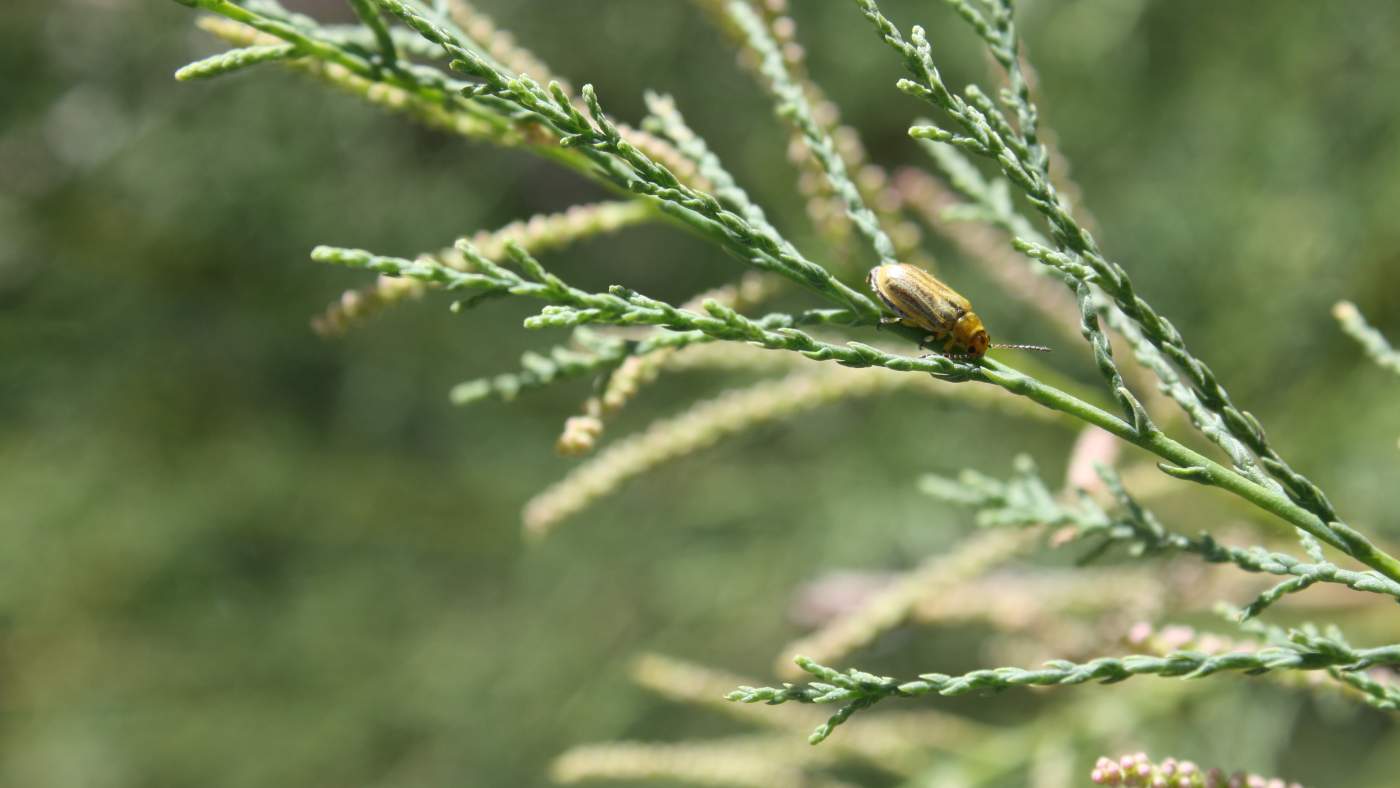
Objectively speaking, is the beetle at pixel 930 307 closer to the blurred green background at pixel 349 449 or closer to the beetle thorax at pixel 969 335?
the beetle thorax at pixel 969 335

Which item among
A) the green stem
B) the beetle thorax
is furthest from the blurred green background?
the green stem

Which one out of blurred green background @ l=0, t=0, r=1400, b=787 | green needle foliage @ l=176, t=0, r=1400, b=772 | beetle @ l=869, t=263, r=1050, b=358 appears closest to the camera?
green needle foliage @ l=176, t=0, r=1400, b=772

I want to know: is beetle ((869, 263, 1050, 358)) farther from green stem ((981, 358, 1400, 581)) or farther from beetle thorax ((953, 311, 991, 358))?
green stem ((981, 358, 1400, 581))

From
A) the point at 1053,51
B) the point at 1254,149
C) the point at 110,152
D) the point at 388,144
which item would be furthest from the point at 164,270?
the point at 1254,149

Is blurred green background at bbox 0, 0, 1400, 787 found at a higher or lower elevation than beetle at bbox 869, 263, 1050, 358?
higher

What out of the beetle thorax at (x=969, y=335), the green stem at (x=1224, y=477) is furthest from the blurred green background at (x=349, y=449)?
the green stem at (x=1224, y=477)

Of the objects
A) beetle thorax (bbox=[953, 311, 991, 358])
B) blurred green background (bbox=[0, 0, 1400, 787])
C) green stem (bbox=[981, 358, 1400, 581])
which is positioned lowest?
green stem (bbox=[981, 358, 1400, 581])

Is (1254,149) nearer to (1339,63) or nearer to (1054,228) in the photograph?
(1339,63)
